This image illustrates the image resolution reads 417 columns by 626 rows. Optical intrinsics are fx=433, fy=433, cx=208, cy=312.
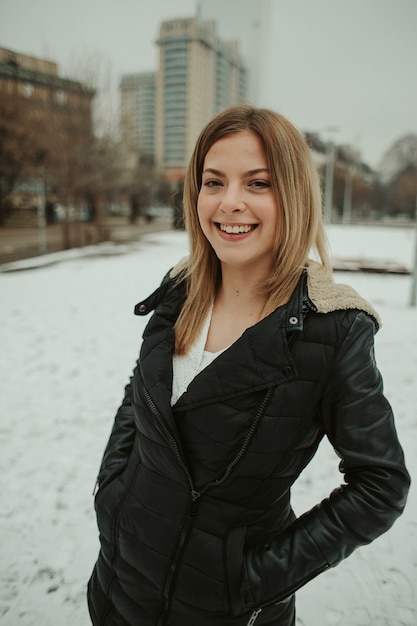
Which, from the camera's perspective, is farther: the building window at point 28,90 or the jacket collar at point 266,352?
the building window at point 28,90

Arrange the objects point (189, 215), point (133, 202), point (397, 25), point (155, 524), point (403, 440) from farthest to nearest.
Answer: point (133, 202)
point (397, 25)
point (403, 440)
point (189, 215)
point (155, 524)

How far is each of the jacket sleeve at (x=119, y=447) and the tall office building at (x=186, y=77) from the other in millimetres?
14425

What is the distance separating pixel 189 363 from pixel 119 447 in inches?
17.4

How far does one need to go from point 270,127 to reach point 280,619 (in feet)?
4.53

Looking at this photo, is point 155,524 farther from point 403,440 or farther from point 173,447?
point 403,440

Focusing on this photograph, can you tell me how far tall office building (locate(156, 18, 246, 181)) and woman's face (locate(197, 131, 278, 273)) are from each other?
1425 cm

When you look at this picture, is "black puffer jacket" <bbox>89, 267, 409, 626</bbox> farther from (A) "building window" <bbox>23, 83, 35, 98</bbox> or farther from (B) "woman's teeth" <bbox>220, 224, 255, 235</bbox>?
(A) "building window" <bbox>23, 83, 35, 98</bbox>

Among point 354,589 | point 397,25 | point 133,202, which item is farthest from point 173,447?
point 133,202

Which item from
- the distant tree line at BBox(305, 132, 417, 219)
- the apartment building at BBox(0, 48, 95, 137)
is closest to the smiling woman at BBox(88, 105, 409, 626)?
the apartment building at BBox(0, 48, 95, 137)

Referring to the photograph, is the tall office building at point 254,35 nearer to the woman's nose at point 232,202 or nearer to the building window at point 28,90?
the woman's nose at point 232,202

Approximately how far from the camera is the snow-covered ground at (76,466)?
85.0 inches

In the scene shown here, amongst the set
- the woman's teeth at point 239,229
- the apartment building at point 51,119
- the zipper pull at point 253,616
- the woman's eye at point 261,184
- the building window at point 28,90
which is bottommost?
the zipper pull at point 253,616

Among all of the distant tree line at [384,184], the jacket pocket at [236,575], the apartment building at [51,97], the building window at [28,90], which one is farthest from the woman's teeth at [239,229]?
the distant tree line at [384,184]

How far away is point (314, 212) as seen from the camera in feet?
4.07
